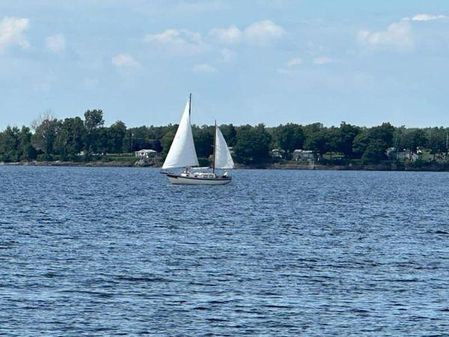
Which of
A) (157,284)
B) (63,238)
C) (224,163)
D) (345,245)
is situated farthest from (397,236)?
(224,163)

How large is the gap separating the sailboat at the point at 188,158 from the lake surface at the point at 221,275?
187 feet

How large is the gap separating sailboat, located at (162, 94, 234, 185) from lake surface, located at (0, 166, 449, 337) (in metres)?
57.0

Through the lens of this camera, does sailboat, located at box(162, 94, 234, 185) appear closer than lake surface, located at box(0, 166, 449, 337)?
No

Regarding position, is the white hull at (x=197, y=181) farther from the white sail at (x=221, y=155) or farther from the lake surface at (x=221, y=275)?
the lake surface at (x=221, y=275)

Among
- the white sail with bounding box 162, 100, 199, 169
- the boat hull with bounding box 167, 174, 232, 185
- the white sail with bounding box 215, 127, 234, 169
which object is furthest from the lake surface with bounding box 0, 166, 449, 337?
the white sail with bounding box 215, 127, 234, 169

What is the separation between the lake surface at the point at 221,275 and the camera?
3862 cm

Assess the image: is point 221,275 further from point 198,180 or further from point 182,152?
point 198,180

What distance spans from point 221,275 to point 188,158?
318 feet

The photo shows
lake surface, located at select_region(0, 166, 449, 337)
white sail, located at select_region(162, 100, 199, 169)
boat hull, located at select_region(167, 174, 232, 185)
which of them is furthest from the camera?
boat hull, located at select_region(167, 174, 232, 185)

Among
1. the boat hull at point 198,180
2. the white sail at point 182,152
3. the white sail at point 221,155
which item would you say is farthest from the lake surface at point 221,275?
the white sail at point 221,155

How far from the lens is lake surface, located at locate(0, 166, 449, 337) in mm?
38625

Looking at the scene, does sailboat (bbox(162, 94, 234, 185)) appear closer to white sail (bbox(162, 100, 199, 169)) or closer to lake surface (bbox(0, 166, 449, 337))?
white sail (bbox(162, 100, 199, 169))

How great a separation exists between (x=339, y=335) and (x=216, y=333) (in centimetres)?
376

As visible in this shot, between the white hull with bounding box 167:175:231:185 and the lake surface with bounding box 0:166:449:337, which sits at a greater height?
the white hull with bounding box 167:175:231:185
